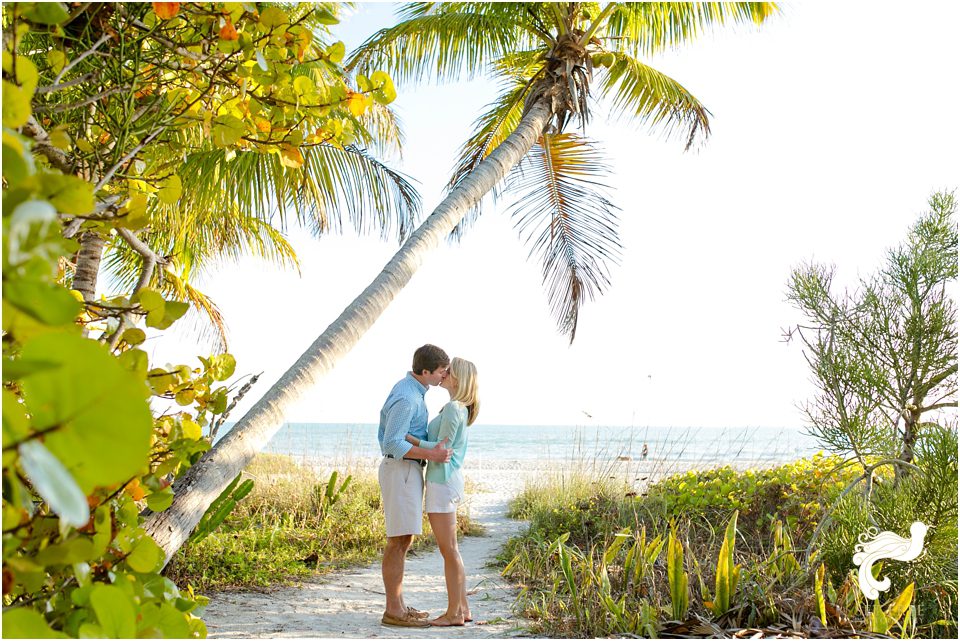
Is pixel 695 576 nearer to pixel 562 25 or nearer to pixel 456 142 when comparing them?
pixel 562 25

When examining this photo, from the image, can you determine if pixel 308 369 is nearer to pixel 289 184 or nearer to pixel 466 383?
pixel 466 383

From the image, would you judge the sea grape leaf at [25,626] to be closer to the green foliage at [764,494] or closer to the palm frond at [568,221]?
the green foliage at [764,494]

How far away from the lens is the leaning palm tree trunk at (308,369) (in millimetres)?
1934

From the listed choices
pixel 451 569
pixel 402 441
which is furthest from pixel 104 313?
pixel 451 569

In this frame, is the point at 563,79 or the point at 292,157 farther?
the point at 563,79

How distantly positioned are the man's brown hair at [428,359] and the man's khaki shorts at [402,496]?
2.07 ft

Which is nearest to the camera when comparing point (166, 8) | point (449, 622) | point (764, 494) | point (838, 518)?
point (166, 8)

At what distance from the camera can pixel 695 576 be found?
397 centimetres

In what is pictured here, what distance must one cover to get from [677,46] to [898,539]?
553cm

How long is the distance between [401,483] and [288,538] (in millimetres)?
2239

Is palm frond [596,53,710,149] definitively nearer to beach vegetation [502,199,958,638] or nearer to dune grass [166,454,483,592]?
beach vegetation [502,199,958,638]

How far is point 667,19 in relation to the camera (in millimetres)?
7082

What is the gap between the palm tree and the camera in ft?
20.6

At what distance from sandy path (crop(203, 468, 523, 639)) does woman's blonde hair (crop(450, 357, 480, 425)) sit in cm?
135
